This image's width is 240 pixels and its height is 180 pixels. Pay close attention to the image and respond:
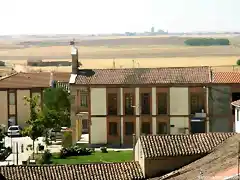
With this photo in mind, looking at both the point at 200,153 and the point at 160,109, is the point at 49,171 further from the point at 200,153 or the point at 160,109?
the point at 160,109

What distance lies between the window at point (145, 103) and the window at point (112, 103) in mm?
1614

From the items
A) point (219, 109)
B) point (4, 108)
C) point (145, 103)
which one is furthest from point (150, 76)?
point (4, 108)

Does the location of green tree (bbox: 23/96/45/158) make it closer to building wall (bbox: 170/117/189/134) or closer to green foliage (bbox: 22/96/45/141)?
green foliage (bbox: 22/96/45/141)

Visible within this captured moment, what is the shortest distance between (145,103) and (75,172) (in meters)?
21.4

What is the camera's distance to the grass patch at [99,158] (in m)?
43.3

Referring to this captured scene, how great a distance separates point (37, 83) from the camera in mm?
61469

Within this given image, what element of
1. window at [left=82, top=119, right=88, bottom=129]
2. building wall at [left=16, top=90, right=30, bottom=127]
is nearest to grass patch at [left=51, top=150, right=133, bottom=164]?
Answer: window at [left=82, top=119, right=88, bottom=129]

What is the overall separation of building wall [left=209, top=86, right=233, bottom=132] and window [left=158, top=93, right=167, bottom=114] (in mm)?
2667

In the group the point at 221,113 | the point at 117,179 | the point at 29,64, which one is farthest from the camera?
the point at 29,64

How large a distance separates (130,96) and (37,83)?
12434 mm

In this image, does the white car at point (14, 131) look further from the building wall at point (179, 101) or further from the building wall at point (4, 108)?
the building wall at point (179, 101)

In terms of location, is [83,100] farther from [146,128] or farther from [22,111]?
[22,111]

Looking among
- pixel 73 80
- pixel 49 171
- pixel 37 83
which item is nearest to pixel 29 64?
pixel 37 83

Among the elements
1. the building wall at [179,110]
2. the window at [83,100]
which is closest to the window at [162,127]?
the building wall at [179,110]
